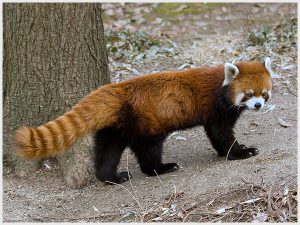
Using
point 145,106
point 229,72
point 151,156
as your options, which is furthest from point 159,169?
point 229,72

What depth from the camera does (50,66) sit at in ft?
19.0

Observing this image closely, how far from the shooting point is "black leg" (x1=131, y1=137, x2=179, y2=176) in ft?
18.4

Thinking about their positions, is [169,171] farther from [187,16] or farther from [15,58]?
[187,16]

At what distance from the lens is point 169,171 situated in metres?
5.84

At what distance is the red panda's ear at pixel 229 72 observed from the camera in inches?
223

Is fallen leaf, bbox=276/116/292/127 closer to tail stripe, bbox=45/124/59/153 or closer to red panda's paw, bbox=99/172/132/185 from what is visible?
red panda's paw, bbox=99/172/132/185

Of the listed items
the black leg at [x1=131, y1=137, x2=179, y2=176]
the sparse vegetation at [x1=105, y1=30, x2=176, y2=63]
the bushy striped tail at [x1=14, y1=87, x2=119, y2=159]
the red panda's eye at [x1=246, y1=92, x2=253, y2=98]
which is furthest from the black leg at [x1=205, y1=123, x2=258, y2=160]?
the sparse vegetation at [x1=105, y1=30, x2=176, y2=63]

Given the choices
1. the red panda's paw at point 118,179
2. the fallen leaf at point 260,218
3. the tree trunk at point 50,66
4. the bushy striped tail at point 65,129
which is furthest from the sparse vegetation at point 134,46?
the fallen leaf at point 260,218

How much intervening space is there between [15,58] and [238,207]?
270 centimetres

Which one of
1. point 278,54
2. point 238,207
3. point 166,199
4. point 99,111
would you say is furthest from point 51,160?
point 278,54

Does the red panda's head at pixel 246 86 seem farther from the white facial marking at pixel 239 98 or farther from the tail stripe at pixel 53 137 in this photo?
the tail stripe at pixel 53 137

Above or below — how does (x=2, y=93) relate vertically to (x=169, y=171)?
above

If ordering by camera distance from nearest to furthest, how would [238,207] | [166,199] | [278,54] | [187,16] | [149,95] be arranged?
[238,207] < [166,199] < [149,95] < [278,54] < [187,16]

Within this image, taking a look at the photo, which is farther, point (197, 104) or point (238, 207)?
point (197, 104)
